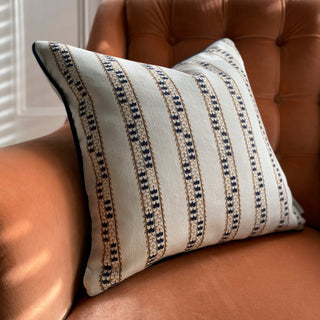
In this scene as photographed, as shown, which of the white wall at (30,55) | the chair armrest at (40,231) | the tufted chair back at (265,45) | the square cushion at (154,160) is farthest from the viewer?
the white wall at (30,55)

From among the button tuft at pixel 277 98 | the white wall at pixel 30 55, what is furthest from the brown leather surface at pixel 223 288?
the white wall at pixel 30 55

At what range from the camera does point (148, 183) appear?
51 centimetres

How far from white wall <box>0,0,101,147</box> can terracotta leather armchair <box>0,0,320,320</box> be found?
1.87ft

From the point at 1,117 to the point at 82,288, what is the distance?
3.92ft

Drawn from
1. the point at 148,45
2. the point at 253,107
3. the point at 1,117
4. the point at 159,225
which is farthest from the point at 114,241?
the point at 1,117

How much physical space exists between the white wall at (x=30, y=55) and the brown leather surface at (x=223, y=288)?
1106mm

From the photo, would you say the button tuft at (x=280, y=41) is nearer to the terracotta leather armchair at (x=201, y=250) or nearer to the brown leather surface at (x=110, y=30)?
the terracotta leather armchair at (x=201, y=250)

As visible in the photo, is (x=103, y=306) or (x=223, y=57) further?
(x=223, y=57)

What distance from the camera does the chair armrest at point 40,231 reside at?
0.39m

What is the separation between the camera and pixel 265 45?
34.7 inches

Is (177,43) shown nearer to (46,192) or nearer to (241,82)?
(241,82)

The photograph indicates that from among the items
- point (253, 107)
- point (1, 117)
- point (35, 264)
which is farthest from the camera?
point (1, 117)

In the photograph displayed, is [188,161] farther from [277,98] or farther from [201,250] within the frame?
[277,98]

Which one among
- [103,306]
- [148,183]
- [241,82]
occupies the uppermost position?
[241,82]
